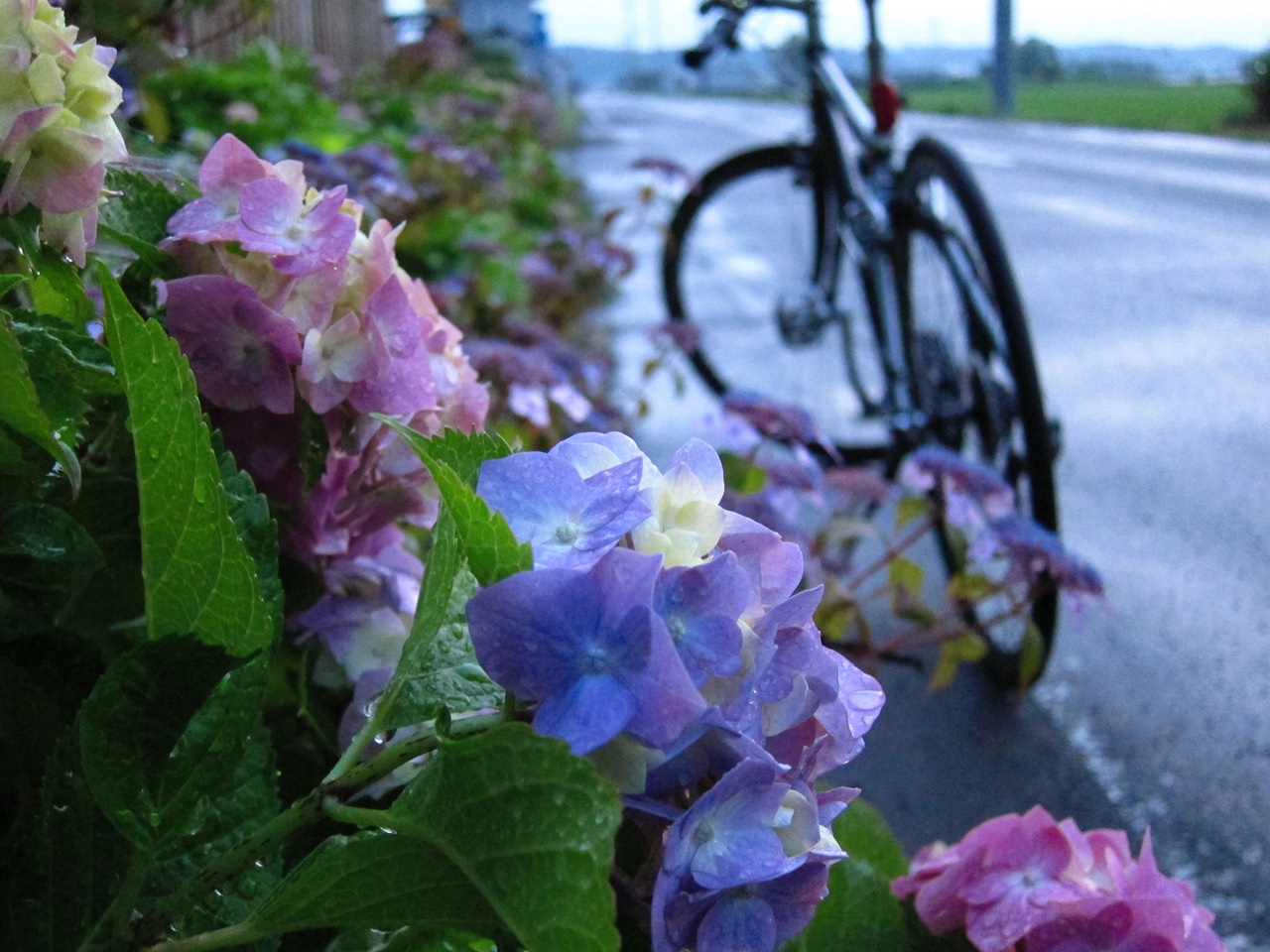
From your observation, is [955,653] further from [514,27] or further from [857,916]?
[514,27]

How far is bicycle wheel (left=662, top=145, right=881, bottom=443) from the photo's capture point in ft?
9.53

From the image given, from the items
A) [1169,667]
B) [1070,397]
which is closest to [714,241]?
[1070,397]

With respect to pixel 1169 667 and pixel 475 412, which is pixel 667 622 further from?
pixel 1169 667

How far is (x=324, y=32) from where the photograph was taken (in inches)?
265

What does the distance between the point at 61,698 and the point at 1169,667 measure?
5.96 feet

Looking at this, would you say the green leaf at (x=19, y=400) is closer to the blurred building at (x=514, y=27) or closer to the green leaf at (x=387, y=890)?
the green leaf at (x=387, y=890)

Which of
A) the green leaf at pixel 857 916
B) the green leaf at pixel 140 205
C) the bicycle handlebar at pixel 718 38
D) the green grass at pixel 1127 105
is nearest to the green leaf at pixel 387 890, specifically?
the green leaf at pixel 857 916

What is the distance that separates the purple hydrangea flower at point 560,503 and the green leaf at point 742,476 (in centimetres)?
104

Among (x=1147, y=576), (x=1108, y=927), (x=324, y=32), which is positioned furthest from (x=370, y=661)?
(x=324, y=32)

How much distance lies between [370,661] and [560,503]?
0.79ft

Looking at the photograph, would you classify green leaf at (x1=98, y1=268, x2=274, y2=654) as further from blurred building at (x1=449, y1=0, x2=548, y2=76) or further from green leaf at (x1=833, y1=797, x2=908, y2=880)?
blurred building at (x1=449, y1=0, x2=548, y2=76)

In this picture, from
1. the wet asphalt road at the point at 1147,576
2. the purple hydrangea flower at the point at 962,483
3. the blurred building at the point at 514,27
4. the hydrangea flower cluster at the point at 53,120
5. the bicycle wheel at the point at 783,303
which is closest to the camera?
the hydrangea flower cluster at the point at 53,120

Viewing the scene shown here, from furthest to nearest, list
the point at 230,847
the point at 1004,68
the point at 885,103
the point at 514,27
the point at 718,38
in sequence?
the point at 514,27 → the point at 1004,68 → the point at 718,38 → the point at 885,103 → the point at 230,847

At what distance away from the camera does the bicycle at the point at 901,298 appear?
5.82ft
